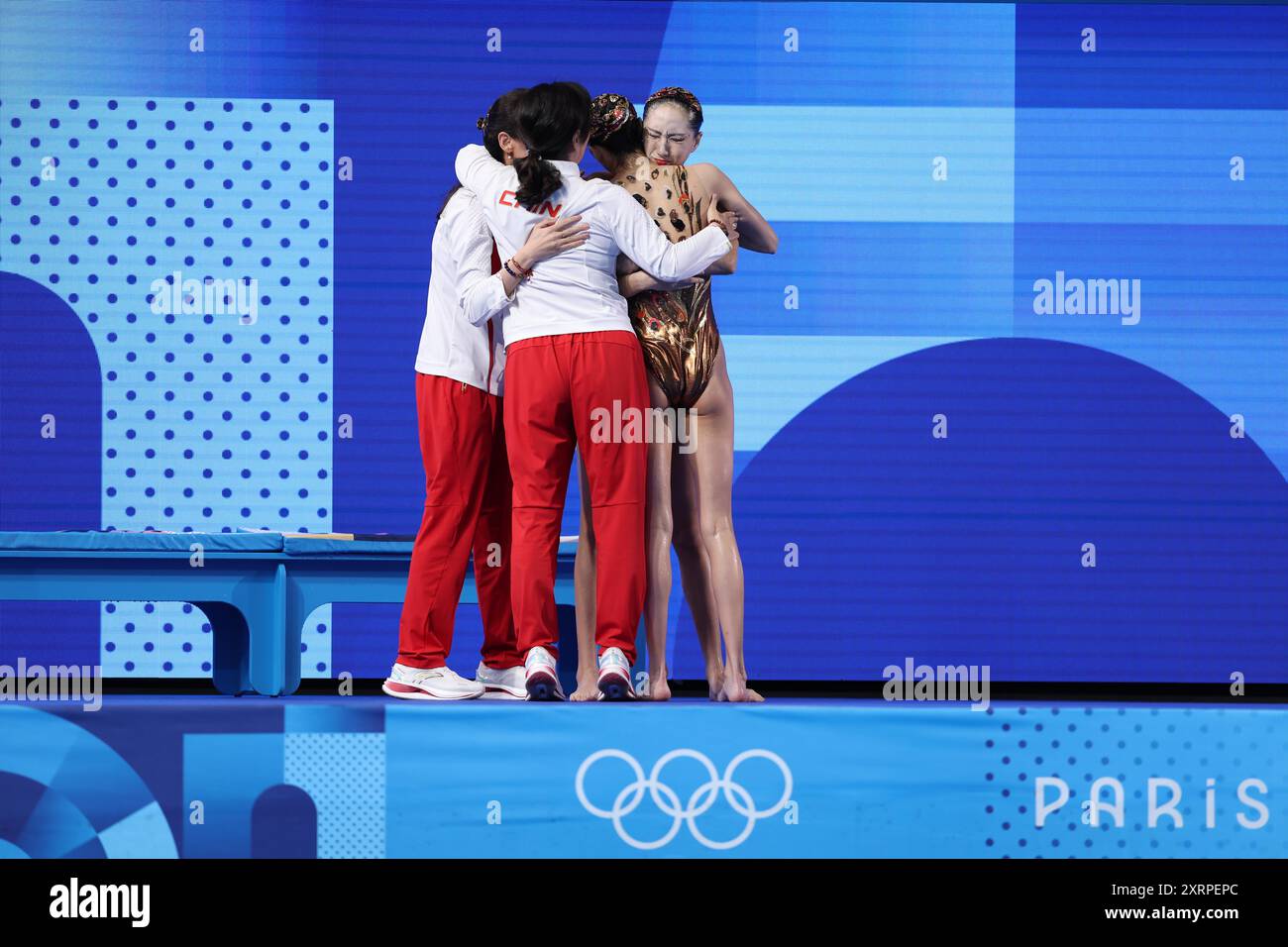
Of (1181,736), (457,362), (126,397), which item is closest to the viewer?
(1181,736)

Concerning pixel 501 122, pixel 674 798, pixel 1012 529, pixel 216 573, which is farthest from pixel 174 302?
pixel 674 798

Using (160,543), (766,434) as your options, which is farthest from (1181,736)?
(766,434)

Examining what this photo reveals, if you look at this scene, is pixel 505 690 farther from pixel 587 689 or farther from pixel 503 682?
pixel 587 689

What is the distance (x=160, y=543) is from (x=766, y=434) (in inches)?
127

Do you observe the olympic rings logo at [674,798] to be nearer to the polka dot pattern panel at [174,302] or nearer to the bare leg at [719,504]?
the bare leg at [719,504]

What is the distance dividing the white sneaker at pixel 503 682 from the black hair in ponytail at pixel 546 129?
4.22 feet

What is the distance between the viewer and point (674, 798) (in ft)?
11.4

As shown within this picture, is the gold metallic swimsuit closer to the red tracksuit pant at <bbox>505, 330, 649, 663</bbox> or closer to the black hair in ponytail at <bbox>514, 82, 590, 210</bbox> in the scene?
the red tracksuit pant at <bbox>505, 330, 649, 663</bbox>

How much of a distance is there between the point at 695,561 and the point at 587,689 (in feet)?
1.53

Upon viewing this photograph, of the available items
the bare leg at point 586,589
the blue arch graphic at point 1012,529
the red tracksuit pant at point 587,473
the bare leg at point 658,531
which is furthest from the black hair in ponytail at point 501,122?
the blue arch graphic at point 1012,529

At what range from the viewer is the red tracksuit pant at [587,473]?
3670 mm
